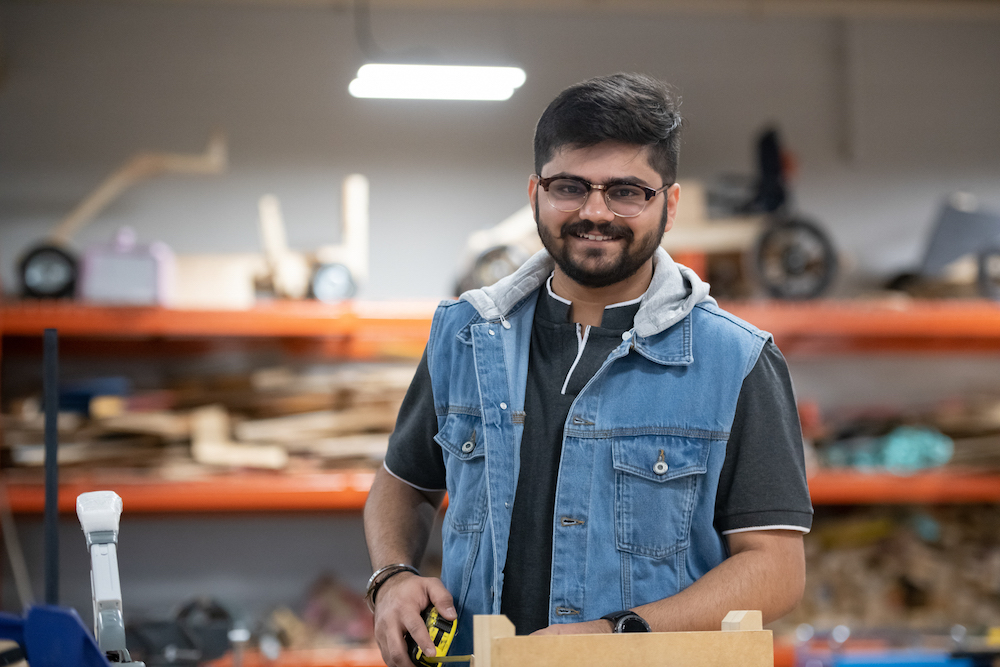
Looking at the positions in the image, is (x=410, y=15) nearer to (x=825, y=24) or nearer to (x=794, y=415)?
(x=825, y=24)

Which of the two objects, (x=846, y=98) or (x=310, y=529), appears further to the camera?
(x=846, y=98)

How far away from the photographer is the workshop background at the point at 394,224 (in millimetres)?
3775

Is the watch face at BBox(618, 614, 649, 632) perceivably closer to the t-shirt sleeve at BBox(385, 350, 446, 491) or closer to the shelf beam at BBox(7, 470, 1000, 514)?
the t-shirt sleeve at BBox(385, 350, 446, 491)

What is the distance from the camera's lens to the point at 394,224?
14.7ft

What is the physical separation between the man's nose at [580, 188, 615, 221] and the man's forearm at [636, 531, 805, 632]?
557mm

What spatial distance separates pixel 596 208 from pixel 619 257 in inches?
3.7

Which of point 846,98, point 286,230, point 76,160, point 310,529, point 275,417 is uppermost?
point 846,98

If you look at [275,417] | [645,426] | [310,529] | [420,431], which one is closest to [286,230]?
[275,417]

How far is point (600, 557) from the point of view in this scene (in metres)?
1.43

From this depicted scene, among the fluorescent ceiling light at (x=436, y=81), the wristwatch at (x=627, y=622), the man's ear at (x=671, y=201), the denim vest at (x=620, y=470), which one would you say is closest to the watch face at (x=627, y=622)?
the wristwatch at (x=627, y=622)

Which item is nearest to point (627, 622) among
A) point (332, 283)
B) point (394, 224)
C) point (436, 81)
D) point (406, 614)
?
point (406, 614)

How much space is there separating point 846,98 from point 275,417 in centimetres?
341

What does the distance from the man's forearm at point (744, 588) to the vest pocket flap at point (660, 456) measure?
5.4 inches

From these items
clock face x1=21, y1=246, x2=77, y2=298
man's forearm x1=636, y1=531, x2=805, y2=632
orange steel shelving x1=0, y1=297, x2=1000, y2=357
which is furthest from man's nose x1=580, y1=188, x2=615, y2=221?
clock face x1=21, y1=246, x2=77, y2=298
